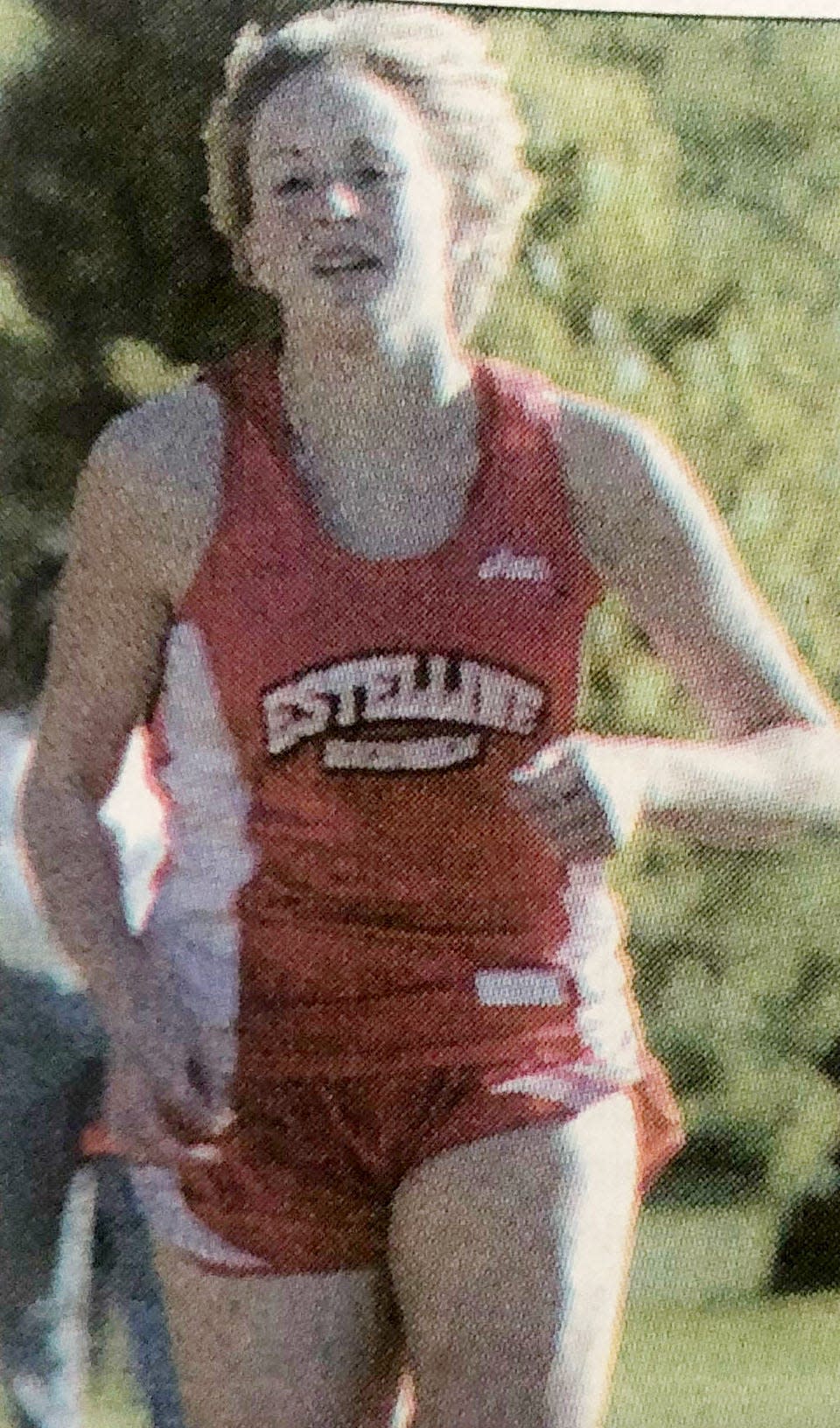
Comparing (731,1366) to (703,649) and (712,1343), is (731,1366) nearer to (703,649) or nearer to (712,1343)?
(712,1343)

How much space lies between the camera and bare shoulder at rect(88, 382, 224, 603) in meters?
0.64

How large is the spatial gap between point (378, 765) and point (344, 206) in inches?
10.3

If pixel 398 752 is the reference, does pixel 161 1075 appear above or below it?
below

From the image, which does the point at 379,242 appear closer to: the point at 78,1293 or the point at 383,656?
the point at 383,656

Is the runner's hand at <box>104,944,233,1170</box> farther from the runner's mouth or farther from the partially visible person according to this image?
the runner's mouth

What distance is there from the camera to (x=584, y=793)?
657mm

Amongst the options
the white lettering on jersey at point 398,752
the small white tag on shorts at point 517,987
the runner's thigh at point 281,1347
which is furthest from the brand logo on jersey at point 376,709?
the runner's thigh at point 281,1347

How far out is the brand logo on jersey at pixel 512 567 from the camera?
2.11 feet

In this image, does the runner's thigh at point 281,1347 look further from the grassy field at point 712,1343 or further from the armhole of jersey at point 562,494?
the armhole of jersey at point 562,494

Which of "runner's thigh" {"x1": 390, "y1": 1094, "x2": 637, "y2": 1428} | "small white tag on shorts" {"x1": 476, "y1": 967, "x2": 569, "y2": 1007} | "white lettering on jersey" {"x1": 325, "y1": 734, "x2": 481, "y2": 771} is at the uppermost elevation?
"white lettering on jersey" {"x1": 325, "y1": 734, "x2": 481, "y2": 771}

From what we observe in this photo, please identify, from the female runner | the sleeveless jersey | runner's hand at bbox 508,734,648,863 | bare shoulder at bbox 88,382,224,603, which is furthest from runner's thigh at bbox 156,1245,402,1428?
bare shoulder at bbox 88,382,224,603

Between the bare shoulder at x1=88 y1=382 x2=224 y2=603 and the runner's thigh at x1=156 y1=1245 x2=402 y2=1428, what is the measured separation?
13.3 inches

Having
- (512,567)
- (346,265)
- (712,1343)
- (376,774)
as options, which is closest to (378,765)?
(376,774)

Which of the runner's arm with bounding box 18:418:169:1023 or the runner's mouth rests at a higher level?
the runner's mouth
